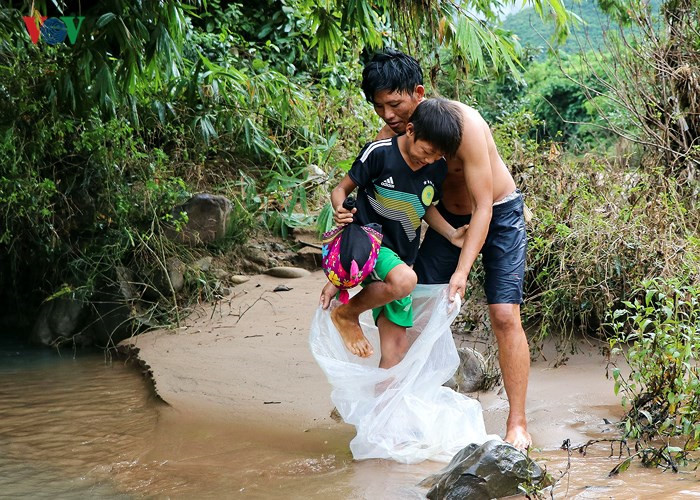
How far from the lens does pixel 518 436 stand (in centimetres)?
341

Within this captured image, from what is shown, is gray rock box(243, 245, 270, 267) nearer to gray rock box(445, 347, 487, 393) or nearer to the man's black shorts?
gray rock box(445, 347, 487, 393)

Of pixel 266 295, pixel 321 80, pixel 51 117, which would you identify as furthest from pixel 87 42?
A: pixel 321 80

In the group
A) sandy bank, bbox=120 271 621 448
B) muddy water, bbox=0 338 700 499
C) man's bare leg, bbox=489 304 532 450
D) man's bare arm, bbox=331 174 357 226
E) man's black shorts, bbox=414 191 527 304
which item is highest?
man's bare arm, bbox=331 174 357 226

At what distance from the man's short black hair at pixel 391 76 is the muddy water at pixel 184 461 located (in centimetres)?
157

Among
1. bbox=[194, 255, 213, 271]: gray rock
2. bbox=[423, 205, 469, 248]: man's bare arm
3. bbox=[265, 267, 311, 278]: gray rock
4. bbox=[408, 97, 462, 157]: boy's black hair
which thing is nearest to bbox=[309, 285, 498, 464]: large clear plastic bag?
bbox=[423, 205, 469, 248]: man's bare arm

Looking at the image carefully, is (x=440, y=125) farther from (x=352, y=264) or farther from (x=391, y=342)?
(x=391, y=342)

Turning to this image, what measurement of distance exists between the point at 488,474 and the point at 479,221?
1018 millimetres

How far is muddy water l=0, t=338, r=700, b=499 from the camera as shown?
3141mm

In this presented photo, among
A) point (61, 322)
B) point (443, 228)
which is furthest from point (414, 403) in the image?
point (61, 322)

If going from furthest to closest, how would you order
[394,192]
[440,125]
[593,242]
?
[593,242], [394,192], [440,125]

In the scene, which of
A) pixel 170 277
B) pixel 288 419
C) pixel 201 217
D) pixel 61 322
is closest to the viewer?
pixel 288 419

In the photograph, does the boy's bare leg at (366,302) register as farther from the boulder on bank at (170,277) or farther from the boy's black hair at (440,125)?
the boulder on bank at (170,277)

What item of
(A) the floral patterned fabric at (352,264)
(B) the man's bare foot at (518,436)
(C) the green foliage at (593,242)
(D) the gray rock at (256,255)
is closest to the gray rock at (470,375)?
(C) the green foliage at (593,242)

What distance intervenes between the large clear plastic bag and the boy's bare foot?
114mm
